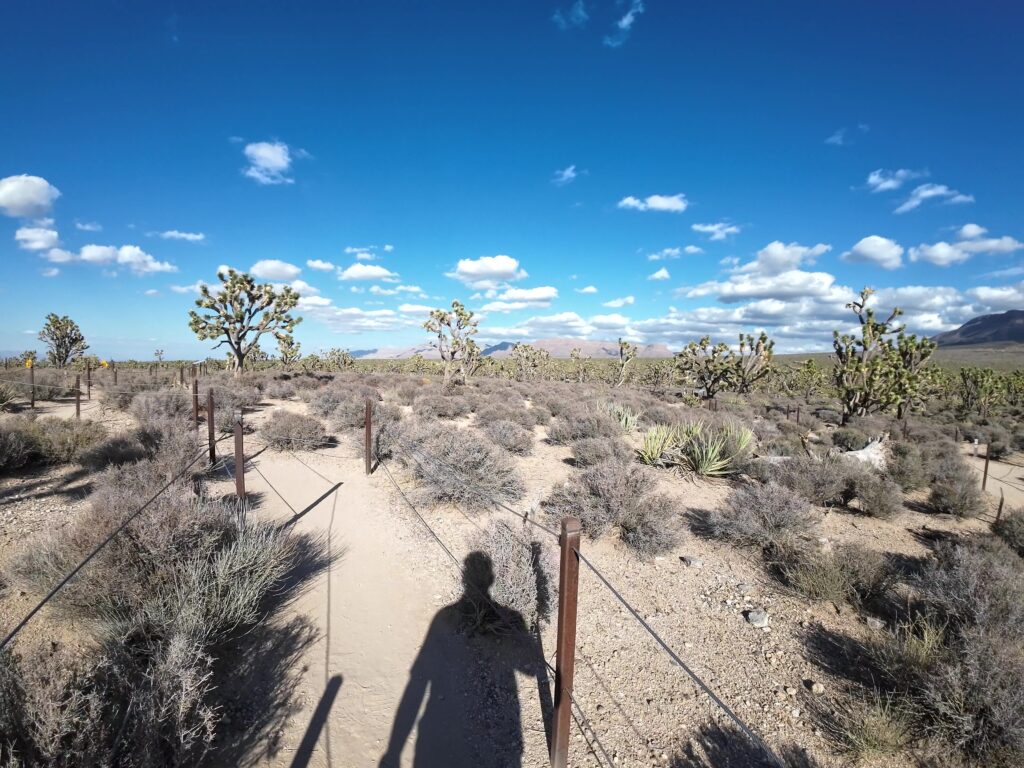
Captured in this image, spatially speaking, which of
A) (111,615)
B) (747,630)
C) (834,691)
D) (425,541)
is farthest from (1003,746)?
(111,615)

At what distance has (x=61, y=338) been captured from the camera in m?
31.8

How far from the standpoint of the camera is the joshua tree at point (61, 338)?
31.4 metres

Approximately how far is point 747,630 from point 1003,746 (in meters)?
1.98

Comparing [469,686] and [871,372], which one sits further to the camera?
[871,372]

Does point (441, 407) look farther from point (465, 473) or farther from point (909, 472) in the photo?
point (909, 472)

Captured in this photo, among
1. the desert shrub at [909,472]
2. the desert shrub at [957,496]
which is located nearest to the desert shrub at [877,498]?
the desert shrub at [957,496]

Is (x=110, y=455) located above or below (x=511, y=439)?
above

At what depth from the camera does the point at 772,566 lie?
6105mm

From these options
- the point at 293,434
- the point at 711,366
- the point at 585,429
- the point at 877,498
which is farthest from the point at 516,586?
the point at 711,366

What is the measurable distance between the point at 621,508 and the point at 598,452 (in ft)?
11.1

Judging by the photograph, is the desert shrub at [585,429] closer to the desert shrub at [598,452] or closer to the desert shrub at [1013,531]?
the desert shrub at [598,452]

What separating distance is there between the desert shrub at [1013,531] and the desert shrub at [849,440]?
7.29 meters

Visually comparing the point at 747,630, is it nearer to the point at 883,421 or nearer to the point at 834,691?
the point at 834,691

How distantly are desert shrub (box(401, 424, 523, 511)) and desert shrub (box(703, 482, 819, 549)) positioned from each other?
11.7 ft
